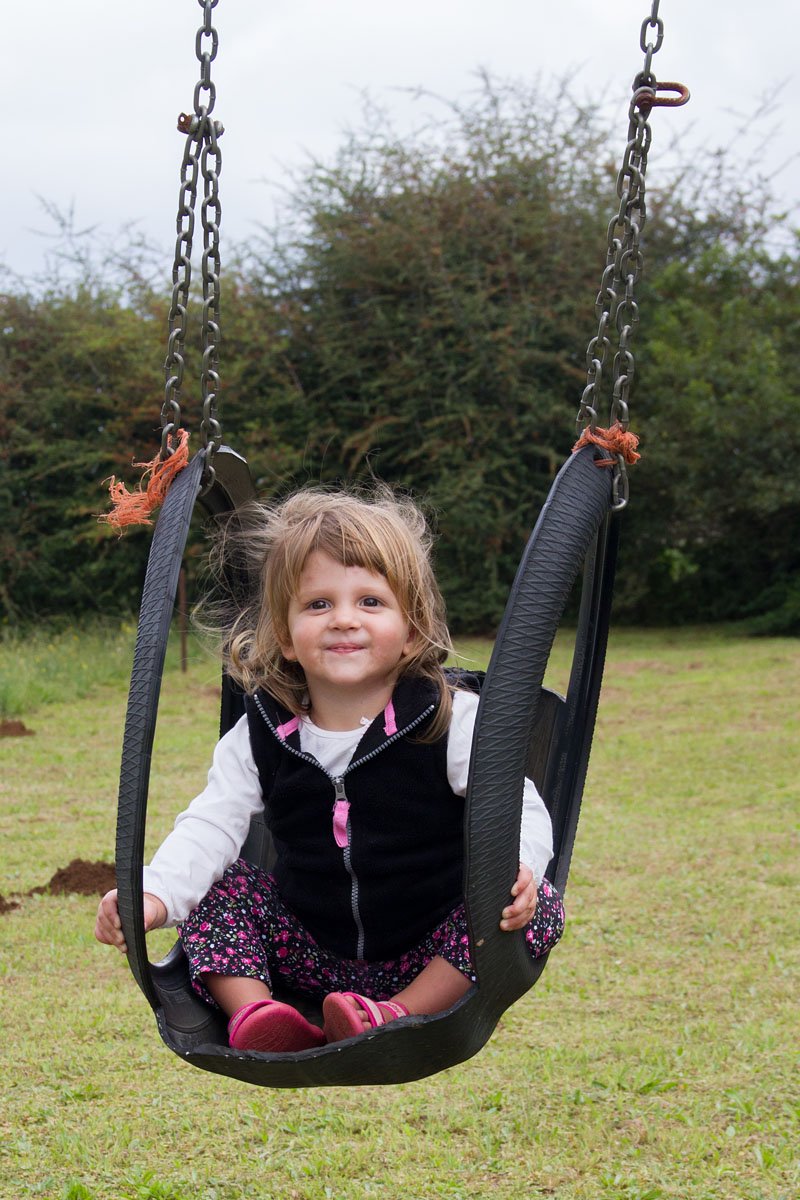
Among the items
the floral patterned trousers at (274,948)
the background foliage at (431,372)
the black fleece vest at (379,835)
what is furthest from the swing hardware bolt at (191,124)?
the background foliage at (431,372)

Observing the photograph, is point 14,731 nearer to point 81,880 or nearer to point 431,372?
point 81,880

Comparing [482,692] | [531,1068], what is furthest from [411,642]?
[531,1068]

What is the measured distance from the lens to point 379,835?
7.69 feet

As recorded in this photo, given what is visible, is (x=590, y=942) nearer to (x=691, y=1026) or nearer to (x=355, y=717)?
(x=691, y=1026)

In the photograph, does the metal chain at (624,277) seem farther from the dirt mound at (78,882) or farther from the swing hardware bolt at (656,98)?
the dirt mound at (78,882)

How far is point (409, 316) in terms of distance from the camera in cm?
1406

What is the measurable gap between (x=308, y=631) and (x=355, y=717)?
23 centimetres

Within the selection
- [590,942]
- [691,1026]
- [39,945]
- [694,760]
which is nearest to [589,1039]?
[691,1026]

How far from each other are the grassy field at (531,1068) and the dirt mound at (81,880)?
12cm

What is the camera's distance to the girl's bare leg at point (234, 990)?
7.48 ft

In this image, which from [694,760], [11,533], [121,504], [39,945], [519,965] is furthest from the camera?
[11,533]

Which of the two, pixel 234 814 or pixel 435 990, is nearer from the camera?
pixel 435 990

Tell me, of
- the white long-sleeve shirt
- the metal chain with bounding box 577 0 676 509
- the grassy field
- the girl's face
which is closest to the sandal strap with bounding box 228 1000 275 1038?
the white long-sleeve shirt

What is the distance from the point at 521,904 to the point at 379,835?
0.46m
